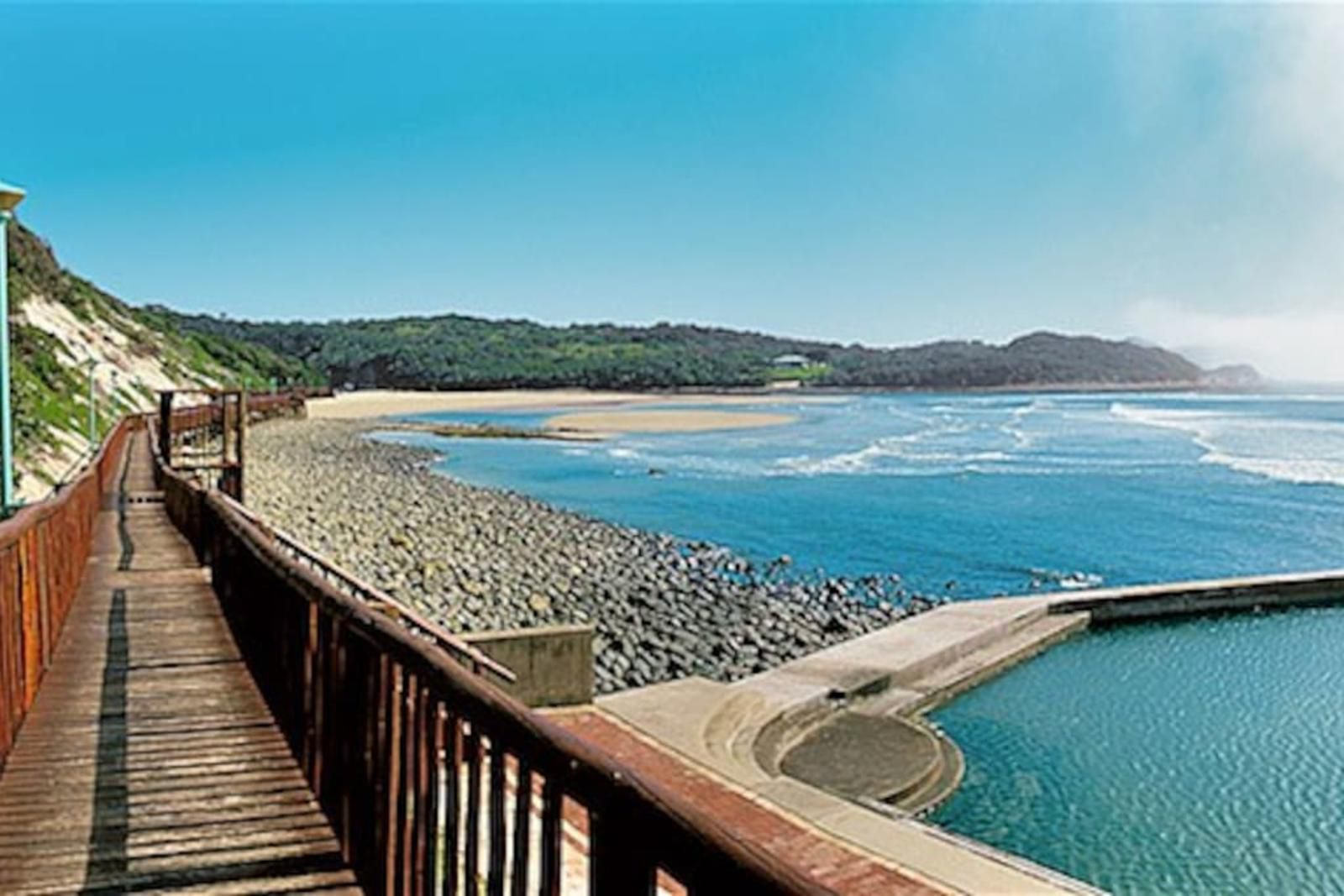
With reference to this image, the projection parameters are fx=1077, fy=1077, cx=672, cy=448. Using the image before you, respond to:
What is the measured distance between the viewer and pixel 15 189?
11.2m

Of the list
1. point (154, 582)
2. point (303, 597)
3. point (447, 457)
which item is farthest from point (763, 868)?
point (447, 457)

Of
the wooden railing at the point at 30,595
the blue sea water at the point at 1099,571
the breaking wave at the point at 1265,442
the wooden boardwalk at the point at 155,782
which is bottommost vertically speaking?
the blue sea water at the point at 1099,571

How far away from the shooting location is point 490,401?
138875 mm

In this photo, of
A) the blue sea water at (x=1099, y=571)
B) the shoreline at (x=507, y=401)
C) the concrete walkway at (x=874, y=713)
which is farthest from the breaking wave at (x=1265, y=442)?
the shoreline at (x=507, y=401)

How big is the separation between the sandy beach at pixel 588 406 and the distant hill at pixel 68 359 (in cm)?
1526

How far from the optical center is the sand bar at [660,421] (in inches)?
3297

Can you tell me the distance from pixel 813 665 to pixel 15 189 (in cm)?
1105

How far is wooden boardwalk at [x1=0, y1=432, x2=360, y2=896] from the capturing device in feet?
12.9

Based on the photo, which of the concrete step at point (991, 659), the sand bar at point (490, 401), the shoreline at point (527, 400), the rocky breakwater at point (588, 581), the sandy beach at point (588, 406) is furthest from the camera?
the shoreline at point (527, 400)

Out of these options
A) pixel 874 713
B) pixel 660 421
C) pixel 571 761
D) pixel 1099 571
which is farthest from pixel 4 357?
pixel 660 421

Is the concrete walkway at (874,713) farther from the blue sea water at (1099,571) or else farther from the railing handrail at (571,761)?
the railing handrail at (571,761)

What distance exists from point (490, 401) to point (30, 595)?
134479 mm

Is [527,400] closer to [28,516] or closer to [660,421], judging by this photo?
[660,421]

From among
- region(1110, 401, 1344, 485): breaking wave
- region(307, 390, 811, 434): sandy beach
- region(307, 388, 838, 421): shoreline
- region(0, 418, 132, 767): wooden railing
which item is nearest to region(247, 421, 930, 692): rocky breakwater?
region(0, 418, 132, 767): wooden railing
